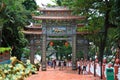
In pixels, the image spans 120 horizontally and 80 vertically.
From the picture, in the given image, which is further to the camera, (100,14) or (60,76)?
(100,14)

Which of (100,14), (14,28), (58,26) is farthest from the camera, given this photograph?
(58,26)

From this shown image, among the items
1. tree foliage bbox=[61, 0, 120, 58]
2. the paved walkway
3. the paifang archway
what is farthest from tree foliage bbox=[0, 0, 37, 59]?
tree foliage bbox=[61, 0, 120, 58]

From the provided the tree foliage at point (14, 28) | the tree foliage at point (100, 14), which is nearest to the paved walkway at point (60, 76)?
the tree foliage at point (100, 14)

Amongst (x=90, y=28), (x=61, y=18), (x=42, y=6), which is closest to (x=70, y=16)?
(x=61, y=18)

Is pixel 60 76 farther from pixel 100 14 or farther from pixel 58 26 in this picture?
pixel 58 26

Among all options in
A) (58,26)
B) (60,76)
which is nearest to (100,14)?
(60,76)

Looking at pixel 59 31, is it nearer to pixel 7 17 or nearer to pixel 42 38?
pixel 42 38

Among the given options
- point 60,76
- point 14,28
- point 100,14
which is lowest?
point 60,76

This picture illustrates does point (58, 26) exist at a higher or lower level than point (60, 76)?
higher

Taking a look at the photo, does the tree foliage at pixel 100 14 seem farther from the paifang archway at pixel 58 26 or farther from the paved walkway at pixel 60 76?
the paifang archway at pixel 58 26

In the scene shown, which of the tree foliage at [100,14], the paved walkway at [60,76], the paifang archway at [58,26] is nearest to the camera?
the tree foliage at [100,14]

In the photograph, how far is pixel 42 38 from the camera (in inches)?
1243

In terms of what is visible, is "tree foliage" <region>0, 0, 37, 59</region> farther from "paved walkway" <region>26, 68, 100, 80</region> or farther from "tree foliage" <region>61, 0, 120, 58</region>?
"tree foliage" <region>61, 0, 120, 58</region>

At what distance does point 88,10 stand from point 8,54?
23.0 feet
